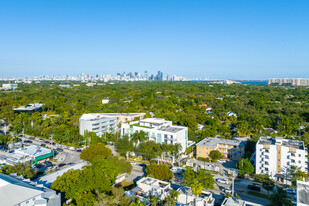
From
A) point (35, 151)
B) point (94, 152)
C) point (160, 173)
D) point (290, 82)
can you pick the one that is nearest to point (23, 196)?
point (94, 152)

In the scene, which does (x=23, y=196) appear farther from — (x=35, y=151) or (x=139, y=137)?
(x=139, y=137)

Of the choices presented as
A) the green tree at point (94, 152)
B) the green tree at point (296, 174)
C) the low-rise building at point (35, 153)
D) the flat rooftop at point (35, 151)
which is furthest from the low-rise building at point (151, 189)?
the flat rooftop at point (35, 151)

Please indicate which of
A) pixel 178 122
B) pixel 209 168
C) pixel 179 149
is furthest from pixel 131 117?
pixel 209 168

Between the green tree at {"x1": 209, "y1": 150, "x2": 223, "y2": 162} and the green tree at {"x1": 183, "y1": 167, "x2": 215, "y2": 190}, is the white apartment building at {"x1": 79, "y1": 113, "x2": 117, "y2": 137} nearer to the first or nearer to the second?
the green tree at {"x1": 209, "y1": 150, "x2": 223, "y2": 162}

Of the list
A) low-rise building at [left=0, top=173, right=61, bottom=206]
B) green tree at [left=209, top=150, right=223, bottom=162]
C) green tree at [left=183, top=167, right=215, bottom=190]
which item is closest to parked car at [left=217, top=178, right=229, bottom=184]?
green tree at [left=183, top=167, right=215, bottom=190]

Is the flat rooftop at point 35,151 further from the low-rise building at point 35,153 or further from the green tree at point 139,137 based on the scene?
the green tree at point 139,137

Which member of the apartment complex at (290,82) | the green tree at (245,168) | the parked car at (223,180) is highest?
the apartment complex at (290,82)

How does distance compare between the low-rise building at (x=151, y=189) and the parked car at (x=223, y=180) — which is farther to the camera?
the parked car at (x=223, y=180)
